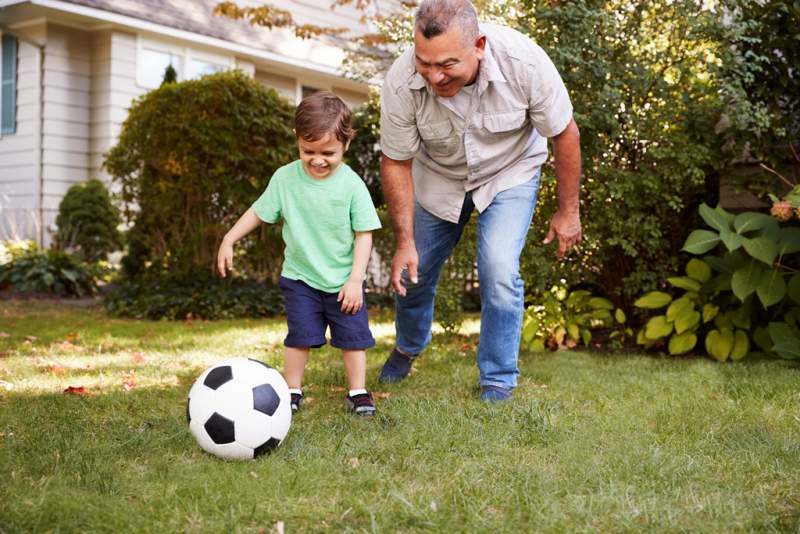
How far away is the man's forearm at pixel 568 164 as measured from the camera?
3.83 metres

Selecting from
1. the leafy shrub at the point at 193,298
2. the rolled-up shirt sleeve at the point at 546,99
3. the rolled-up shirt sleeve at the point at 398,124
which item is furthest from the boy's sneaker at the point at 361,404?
the leafy shrub at the point at 193,298

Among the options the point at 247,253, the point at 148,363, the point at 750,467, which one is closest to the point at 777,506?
the point at 750,467

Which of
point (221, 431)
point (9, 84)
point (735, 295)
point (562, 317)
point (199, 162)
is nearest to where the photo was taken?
point (221, 431)

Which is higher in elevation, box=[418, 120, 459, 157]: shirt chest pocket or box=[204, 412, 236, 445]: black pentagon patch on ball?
box=[418, 120, 459, 157]: shirt chest pocket

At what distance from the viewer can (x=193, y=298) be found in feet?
25.3

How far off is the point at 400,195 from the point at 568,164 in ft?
2.70

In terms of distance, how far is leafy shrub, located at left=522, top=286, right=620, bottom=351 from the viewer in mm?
Result: 5508

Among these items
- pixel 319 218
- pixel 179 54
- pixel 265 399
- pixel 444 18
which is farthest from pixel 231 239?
pixel 179 54

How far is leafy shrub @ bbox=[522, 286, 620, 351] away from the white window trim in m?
7.69

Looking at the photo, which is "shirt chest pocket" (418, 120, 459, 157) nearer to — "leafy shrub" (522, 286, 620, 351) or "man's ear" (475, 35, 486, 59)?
"man's ear" (475, 35, 486, 59)

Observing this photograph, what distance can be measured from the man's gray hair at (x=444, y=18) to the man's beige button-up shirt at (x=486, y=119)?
325mm

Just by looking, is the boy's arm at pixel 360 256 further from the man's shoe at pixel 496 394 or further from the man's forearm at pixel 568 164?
the man's forearm at pixel 568 164

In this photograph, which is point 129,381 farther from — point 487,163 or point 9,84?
point 9,84

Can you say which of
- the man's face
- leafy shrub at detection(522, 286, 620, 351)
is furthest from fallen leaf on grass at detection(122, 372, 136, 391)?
leafy shrub at detection(522, 286, 620, 351)
